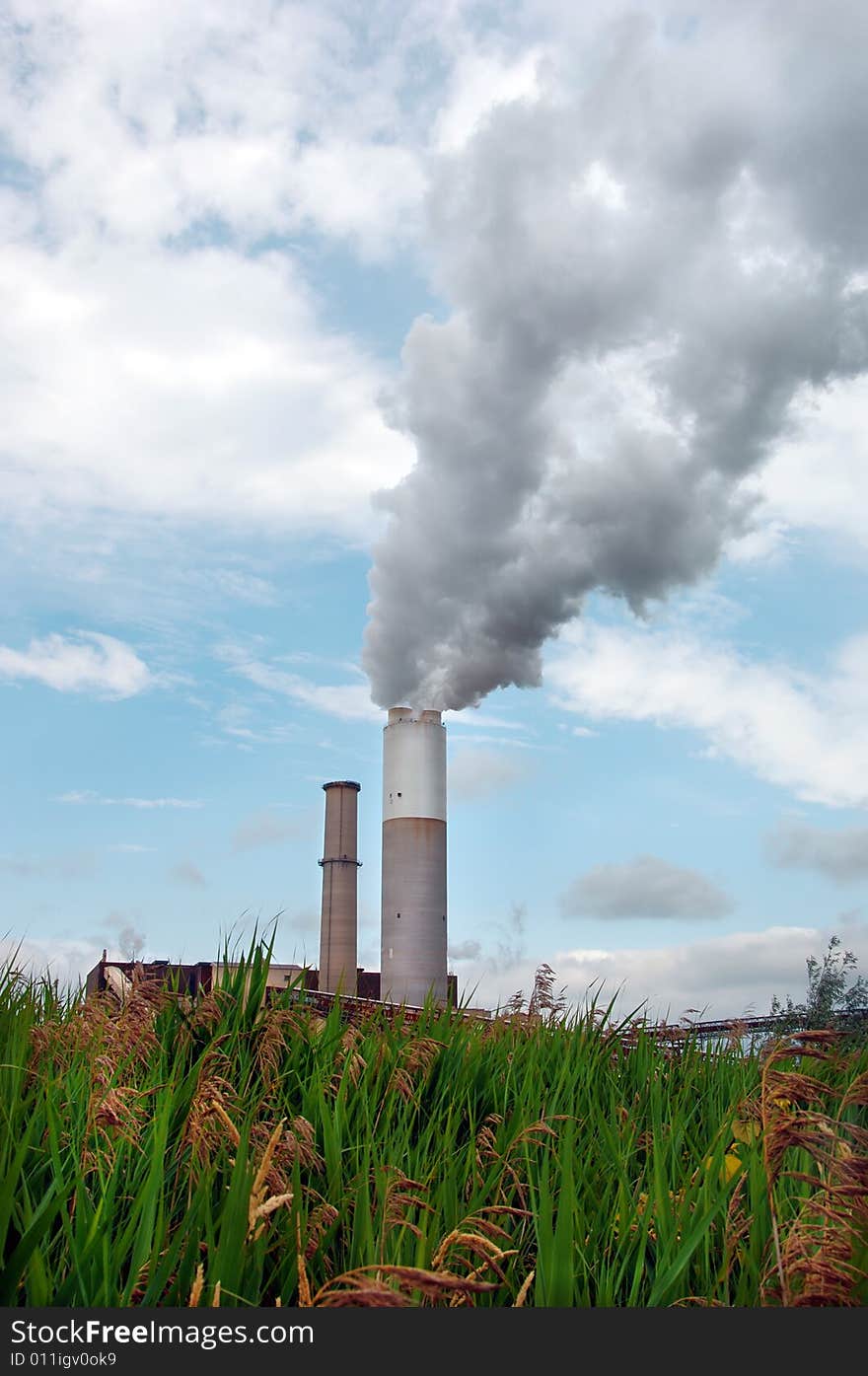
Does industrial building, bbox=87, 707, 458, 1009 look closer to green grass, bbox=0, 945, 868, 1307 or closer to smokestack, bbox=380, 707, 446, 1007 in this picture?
smokestack, bbox=380, 707, 446, 1007

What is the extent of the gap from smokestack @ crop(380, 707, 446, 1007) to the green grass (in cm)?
3886

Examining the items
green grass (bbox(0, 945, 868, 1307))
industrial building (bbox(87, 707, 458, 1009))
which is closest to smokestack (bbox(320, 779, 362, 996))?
industrial building (bbox(87, 707, 458, 1009))

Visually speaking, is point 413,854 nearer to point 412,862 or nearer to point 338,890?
point 412,862

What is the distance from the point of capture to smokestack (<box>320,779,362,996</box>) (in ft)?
178

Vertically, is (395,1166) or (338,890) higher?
(338,890)

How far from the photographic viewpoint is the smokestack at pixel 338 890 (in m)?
54.2

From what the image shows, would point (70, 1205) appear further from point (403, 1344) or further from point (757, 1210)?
point (757, 1210)

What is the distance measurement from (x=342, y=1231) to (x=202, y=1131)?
956mm

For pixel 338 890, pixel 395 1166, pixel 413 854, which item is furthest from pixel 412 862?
pixel 395 1166

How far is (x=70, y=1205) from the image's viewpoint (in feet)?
17.5

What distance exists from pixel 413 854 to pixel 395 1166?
4386 centimetres

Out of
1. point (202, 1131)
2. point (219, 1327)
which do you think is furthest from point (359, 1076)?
point (219, 1327)

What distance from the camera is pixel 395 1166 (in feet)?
17.1

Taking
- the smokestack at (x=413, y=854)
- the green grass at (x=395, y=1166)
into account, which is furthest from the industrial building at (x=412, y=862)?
the green grass at (x=395, y=1166)
